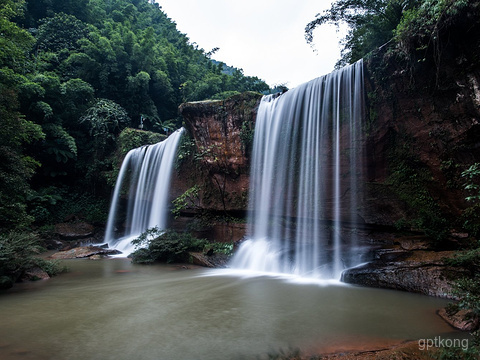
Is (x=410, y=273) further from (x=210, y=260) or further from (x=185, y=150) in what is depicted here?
(x=185, y=150)

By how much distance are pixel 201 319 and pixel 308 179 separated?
6285mm

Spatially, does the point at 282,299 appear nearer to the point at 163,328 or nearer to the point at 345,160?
the point at 163,328

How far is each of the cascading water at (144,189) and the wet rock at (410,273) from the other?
420 inches


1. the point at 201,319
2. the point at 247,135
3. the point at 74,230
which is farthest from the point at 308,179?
the point at 74,230

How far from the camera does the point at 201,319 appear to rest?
4070 millimetres

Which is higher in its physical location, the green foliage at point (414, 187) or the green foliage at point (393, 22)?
the green foliage at point (393, 22)

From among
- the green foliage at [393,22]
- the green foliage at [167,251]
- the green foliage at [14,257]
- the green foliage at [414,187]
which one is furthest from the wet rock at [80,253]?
the green foliage at [393,22]

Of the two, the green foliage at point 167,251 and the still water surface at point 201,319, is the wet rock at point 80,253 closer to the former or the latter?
the green foliage at point 167,251

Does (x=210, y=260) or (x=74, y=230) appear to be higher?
(x=74, y=230)

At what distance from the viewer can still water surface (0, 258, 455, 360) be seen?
3.08 metres

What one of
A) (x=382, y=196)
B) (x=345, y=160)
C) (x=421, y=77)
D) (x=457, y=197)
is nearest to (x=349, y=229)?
(x=382, y=196)

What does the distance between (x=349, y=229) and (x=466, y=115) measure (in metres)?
4.20

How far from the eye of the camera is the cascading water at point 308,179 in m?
8.22

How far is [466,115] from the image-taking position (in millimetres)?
6395
